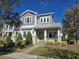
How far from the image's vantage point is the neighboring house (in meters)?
35.8

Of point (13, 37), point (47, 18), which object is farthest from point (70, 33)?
point (13, 37)

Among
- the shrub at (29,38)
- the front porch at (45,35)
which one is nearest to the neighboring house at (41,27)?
the front porch at (45,35)

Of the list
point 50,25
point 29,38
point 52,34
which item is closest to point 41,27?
point 50,25

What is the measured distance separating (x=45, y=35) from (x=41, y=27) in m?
1.98

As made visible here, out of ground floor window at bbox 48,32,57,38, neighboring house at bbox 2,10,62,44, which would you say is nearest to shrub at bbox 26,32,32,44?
neighboring house at bbox 2,10,62,44

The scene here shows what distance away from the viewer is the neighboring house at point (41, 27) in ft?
117

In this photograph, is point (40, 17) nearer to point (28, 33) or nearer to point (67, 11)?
point (28, 33)

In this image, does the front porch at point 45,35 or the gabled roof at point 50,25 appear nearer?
the gabled roof at point 50,25

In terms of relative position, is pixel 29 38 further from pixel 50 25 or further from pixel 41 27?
pixel 50 25

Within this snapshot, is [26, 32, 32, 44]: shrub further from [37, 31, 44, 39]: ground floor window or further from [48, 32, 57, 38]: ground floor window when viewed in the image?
[48, 32, 57, 38]: ground floor window

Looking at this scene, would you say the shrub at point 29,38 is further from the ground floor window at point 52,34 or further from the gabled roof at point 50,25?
the ground floor window at point 52,34

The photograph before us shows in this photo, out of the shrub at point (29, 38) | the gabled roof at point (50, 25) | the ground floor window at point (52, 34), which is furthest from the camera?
the ground floor window at point (52, 34)

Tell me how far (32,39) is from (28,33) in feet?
5.17

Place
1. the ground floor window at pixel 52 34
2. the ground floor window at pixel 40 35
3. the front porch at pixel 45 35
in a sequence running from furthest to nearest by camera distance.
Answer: the ground floor window at pixel 40 35, the ground floor window at pixel 52 34, the front porch at pixel 45 35
